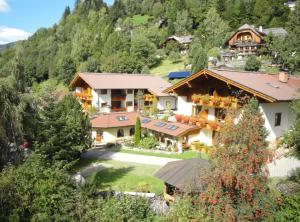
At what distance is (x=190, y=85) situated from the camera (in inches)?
1347

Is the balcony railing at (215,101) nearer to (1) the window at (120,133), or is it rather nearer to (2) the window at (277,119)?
(2) the window at (277,119)

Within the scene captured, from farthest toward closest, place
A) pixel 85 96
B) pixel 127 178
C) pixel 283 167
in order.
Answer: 1. pixel 85 96
2. pixel 283 167
3. pixel 127 178

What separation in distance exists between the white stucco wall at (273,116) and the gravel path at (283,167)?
11.3ft

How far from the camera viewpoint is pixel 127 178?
2422 cm

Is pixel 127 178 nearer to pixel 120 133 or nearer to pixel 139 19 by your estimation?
pixel 120 133

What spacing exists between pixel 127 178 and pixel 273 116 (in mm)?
14799

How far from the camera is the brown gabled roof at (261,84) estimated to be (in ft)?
90.3

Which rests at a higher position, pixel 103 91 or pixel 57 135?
pixel 103 91

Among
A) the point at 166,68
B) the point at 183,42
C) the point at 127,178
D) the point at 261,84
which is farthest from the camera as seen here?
the point at 183,42

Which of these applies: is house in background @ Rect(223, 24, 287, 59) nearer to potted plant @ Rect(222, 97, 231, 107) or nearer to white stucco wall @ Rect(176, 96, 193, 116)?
white stucco wall @ Rect(176, 96, 193, 116)

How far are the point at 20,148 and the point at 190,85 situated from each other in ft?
64.2

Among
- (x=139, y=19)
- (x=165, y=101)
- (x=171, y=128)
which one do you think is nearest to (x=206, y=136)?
(x=171, y=128)

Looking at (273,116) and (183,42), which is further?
(183,42)

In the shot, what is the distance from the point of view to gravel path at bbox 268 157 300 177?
2250 centimetres
